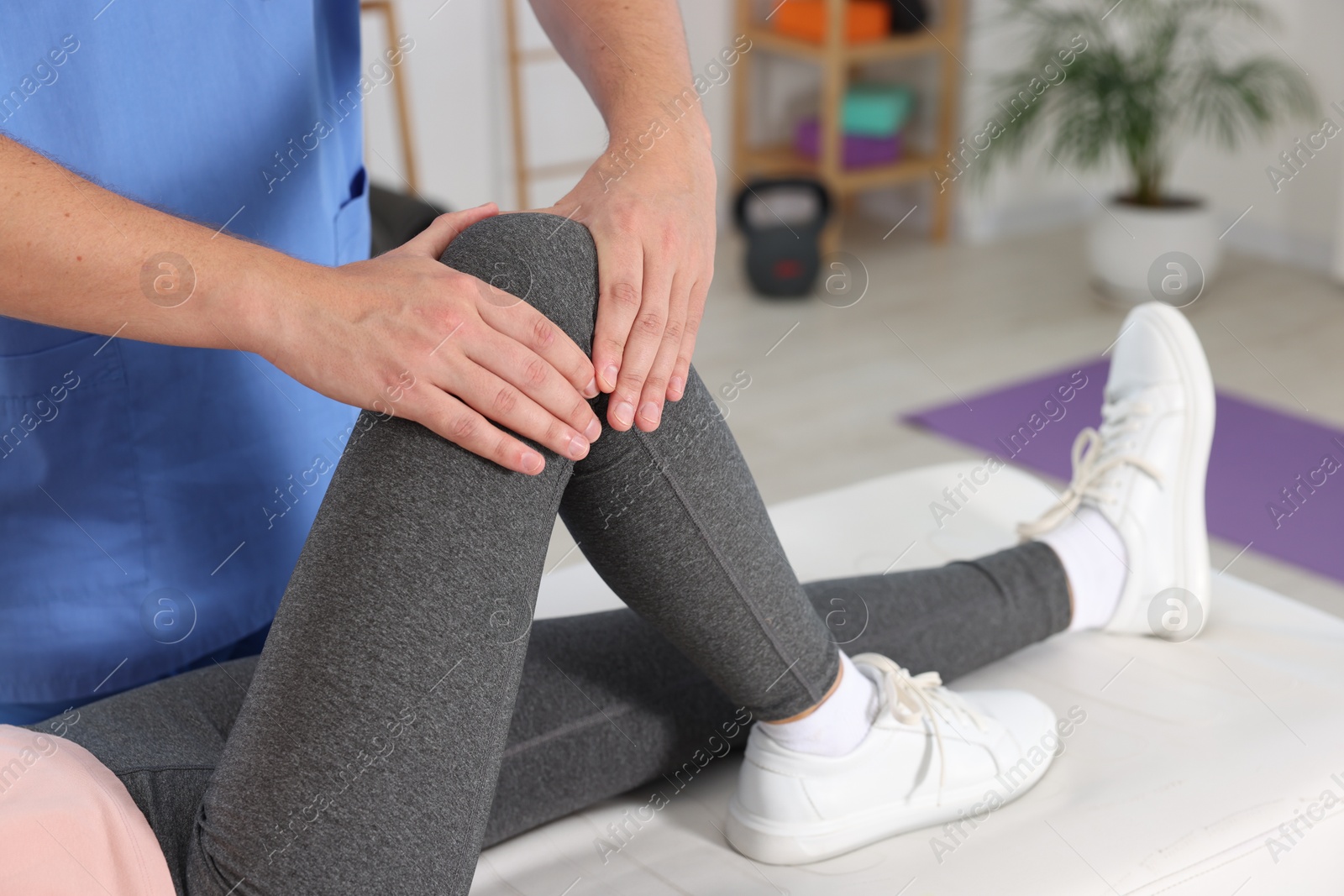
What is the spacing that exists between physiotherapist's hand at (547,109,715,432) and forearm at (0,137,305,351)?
0.19m

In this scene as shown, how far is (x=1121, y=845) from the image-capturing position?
0.89 metres

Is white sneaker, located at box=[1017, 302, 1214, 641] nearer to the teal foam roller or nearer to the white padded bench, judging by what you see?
the white padded bench

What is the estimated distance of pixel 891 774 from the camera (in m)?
0.94

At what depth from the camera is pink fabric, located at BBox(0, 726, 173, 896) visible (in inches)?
25.5

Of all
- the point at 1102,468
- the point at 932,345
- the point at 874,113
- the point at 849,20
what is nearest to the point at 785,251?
the point at 932,345

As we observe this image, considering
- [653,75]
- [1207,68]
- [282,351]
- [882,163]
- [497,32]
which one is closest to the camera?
[282,351]

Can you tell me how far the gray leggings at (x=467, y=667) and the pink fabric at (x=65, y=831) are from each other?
32 mm

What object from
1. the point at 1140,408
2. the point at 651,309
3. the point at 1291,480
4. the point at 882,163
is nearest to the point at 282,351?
the point at 651,309

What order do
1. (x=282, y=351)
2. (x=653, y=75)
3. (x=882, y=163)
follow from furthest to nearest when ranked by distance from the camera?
(x=882, y=163)
(x=653, y=75)
(x=282, y=351)

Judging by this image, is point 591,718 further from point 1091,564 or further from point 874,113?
point 874,113

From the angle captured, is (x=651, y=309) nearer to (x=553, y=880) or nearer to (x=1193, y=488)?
(x=553, y=880)

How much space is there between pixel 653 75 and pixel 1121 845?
67 cm

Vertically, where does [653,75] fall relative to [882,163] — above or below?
above

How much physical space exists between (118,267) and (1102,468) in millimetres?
919
